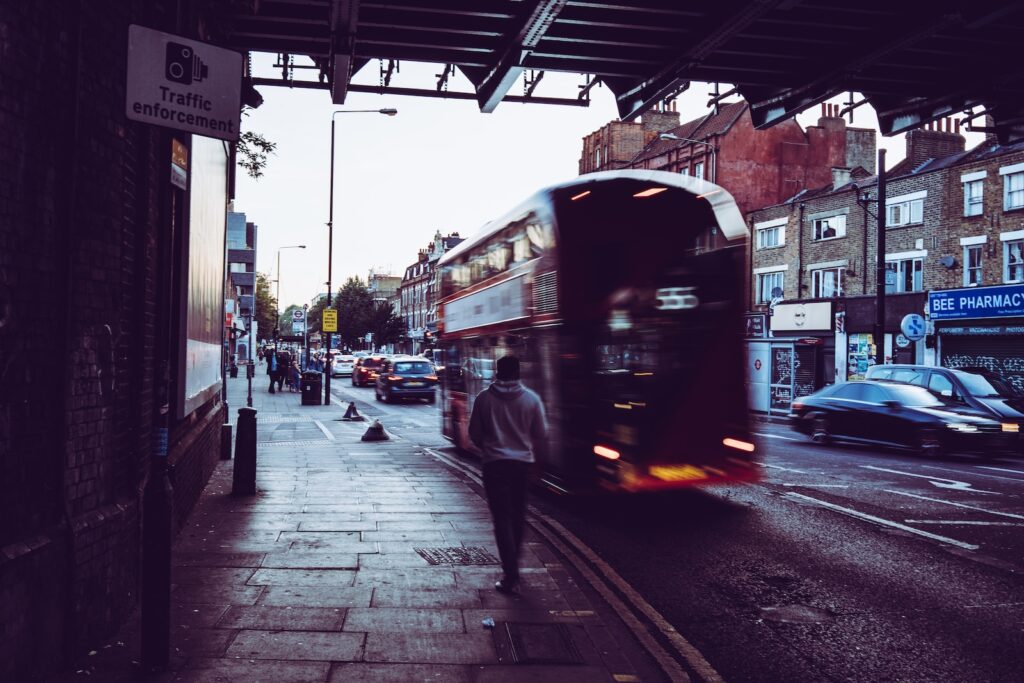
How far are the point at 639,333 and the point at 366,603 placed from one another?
4.73 m

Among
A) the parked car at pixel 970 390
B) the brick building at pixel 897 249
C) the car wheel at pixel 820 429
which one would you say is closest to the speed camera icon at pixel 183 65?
the parked car at pixel 970 390

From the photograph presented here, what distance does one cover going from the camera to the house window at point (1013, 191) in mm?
28797

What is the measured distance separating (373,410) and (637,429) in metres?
20.9

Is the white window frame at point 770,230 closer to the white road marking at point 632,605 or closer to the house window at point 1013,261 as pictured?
the house window at point 1013,261

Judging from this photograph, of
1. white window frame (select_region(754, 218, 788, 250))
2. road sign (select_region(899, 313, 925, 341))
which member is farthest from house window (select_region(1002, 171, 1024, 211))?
white window frame (select_region(754, 218, 788, 250))

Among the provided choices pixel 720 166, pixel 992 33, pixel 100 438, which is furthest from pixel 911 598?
pixel 720 166

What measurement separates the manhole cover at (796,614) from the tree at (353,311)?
91808mm

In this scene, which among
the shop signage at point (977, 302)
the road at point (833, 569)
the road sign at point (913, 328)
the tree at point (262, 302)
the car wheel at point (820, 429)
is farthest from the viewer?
the tree at point (262, 302)

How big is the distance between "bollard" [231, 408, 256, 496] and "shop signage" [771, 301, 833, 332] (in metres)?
30.6

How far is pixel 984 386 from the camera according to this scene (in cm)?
1783

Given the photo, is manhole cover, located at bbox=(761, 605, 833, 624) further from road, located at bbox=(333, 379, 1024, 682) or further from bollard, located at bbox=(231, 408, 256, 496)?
bollard, located at bbox=(231, 408, 256, 496)

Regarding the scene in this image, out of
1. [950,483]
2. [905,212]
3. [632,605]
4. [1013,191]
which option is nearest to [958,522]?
[950,483]

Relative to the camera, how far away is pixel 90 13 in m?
4.92

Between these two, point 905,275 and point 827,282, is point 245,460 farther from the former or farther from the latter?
point 827,282
